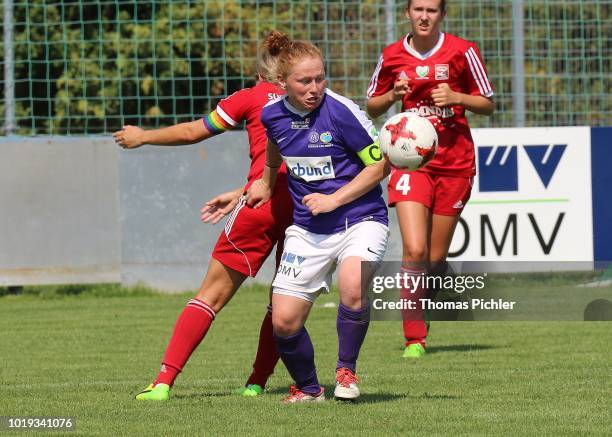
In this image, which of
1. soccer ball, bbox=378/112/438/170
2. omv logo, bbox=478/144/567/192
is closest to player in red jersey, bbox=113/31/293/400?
soccer ball, bbox=378/112/438/170

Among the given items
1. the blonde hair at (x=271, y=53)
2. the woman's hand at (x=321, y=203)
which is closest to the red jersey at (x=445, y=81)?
the blonde hair at (x=271, y=53)

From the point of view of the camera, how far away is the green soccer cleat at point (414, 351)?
28.7 ft

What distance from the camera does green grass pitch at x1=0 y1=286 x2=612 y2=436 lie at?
19.6 feet

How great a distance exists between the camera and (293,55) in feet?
21.1

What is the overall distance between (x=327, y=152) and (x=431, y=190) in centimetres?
260

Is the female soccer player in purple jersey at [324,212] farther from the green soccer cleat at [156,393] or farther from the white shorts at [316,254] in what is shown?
the green soccer cleat at [156,393]

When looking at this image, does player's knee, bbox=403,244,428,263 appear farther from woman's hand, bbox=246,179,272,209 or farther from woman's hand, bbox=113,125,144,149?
woman's hand, bbox=113,125,144,149

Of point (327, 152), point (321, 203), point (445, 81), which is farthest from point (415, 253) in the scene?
point (321, 203)

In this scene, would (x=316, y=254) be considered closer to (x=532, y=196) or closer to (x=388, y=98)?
(x=388, y=98)

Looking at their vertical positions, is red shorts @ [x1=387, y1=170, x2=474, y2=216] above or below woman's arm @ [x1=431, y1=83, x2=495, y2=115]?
below

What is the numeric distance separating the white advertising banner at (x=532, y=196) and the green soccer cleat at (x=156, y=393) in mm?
6048

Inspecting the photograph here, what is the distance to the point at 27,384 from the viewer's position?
772cm

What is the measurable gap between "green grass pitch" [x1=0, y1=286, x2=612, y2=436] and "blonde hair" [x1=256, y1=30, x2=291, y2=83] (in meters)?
1.60

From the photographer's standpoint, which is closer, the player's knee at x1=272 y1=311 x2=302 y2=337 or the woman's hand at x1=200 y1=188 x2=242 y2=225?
the player's knee at x1=272 y1=311 x2=302 y2=337
